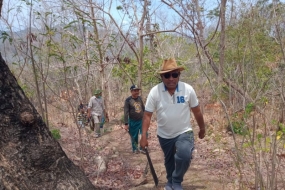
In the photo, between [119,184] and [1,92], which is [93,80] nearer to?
[119,184]

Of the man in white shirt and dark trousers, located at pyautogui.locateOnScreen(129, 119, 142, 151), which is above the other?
the man in white shirt

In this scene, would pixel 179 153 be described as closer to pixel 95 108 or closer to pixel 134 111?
pixel 134 111

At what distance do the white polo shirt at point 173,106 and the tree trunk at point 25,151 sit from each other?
1188 millimetres

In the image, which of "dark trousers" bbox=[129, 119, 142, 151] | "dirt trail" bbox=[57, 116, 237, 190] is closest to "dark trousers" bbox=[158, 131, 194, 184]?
"dirt trail" bbox=[57, 116, 237, 190]

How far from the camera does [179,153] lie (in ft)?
9.77

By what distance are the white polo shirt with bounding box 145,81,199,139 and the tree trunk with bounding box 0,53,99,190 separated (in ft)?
3.90

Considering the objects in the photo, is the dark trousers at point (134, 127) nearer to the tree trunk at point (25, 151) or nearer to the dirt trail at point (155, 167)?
the dirt trail at point (155, 167)

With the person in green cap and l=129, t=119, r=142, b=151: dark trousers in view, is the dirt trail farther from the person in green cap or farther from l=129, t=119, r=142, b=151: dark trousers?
the person in green cap

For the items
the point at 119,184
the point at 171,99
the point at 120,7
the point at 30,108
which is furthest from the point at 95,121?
the point at 30,108

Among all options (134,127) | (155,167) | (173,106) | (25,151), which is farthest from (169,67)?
(134,127)

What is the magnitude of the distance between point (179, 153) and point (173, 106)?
1.55 feet

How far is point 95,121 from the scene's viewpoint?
8266mm

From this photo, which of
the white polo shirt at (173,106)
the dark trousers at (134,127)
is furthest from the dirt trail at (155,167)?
the white polo shirt at (173,106)

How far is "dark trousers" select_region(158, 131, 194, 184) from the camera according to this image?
298 cm
